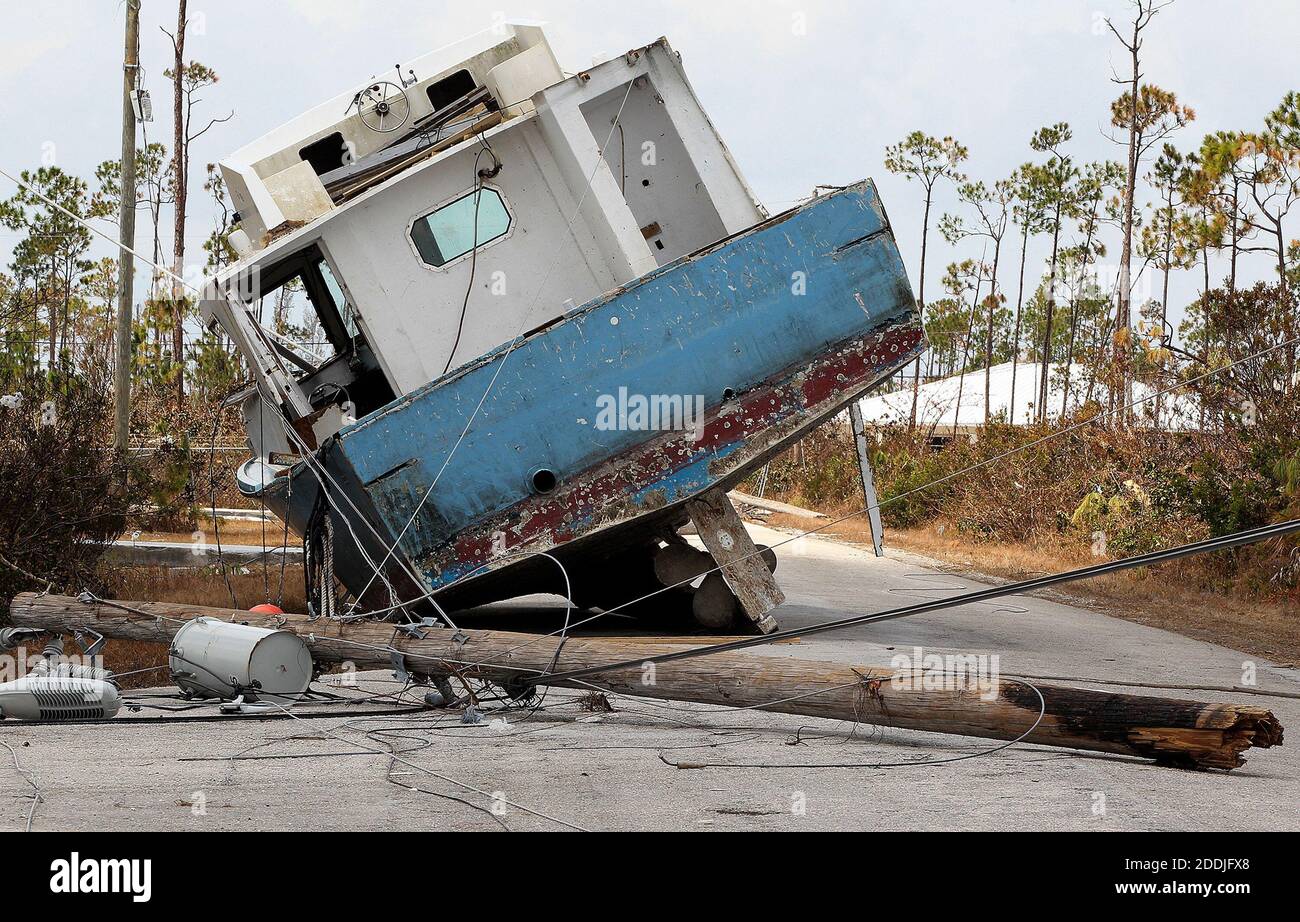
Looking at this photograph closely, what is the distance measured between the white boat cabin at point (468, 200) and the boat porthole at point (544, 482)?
1349mm

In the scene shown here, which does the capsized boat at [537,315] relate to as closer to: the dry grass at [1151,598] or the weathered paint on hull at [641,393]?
the weathered paint on hull at [641,393]

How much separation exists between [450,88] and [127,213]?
21.6ft

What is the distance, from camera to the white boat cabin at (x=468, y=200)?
11.5 meters

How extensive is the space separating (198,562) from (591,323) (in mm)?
6924

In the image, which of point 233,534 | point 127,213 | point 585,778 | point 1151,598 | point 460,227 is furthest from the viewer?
point 233,534

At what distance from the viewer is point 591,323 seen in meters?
10.7

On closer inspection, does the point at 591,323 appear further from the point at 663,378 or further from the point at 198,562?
the point at 198,562

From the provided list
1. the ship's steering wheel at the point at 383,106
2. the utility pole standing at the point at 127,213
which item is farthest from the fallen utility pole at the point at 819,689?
the utility pole standing at the point at 127,213

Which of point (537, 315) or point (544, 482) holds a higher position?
point (537, 315)

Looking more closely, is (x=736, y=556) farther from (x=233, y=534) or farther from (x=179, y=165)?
(x=179, y=165)

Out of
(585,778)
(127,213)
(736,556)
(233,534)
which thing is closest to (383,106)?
(736,556)

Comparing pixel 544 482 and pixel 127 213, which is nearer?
pixel 544 482

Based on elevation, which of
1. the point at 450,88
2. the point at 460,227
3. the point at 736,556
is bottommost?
the point at 736,556

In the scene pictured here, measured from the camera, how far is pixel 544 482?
10859 millimetres
